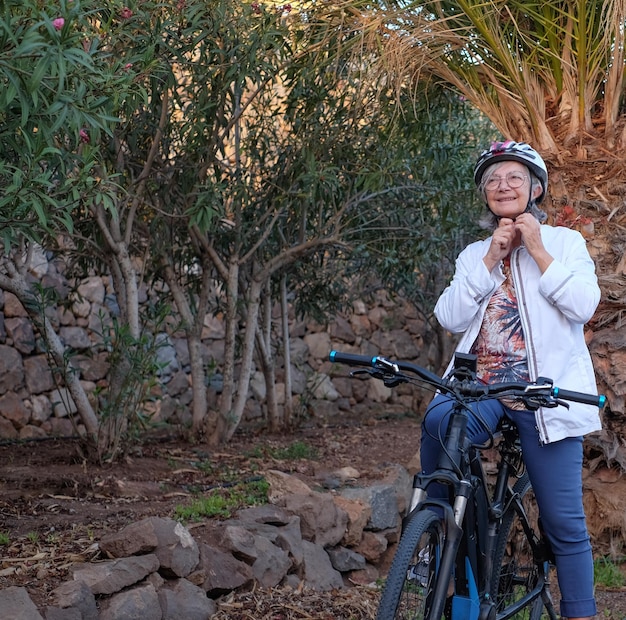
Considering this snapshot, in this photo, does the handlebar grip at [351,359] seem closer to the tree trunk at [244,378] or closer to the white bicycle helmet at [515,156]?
the white bicycle helmet at [515,156]

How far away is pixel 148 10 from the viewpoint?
4.79 meters

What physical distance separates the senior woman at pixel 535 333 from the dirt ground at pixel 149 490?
51.5 inches

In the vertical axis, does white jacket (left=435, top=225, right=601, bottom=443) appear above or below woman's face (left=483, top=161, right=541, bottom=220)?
below

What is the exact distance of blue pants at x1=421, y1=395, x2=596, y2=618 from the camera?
9.97 feet

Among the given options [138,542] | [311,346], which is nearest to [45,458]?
[138,542]

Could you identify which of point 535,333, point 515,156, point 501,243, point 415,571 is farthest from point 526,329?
point 415,571

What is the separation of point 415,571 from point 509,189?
1.39 meters

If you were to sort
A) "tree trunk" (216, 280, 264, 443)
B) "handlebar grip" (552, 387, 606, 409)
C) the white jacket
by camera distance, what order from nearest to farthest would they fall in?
"handlebar grip" (552, 387, 606, 409) → the white jacket → "tree trunk" (216, 280, 264, 443)

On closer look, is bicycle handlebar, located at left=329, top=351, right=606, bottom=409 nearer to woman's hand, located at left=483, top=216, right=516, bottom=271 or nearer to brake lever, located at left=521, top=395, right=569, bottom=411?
brake lever, located at left=521, top=395, right=569, bottom=411

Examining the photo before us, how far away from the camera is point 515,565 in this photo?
3.46 m

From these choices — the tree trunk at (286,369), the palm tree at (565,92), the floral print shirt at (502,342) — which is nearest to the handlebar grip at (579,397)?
the floral print shirt at (502,342)

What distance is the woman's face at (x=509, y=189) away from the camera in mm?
3219

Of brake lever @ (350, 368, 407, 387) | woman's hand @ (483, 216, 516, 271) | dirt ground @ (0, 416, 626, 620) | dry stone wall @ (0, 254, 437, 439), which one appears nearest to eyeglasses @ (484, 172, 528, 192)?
woman's hand @ (483, 216, 516, 271)

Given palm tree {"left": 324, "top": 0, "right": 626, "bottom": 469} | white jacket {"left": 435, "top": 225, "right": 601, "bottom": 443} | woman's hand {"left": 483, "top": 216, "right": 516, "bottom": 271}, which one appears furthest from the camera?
palm tree {"left": 324, "top": 0, "right": 626, "bottom": 469}
